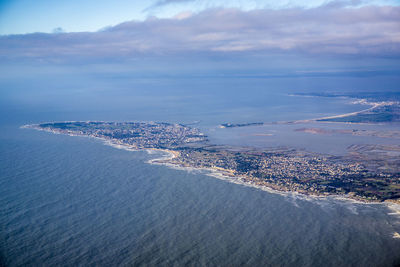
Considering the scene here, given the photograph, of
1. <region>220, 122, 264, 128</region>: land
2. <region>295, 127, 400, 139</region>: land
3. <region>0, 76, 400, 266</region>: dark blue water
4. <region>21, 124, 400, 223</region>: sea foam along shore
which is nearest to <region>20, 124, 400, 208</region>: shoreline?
<region>21, 124, 400, 223</region>: sea foam along shore

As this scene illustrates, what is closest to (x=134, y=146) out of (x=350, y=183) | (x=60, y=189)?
(x=60, y=189)

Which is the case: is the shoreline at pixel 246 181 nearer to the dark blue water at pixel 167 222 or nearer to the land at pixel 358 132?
the dark blue water at pixel 167 222

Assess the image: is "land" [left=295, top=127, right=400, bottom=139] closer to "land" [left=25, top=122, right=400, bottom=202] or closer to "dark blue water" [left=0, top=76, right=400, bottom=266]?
"land" [left=25, top=122, right=400, bottom=202]

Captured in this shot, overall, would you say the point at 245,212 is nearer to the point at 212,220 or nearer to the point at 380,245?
the point at 212,220

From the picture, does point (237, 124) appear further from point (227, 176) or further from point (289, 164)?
point (227, 176)

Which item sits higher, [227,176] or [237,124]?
[237,124]

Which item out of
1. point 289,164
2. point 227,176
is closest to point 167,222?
point 227,176

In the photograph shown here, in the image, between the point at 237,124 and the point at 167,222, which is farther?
the point at 237,124

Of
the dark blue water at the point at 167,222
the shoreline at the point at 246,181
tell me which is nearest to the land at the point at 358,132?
the shoreline at the point at 246,181
